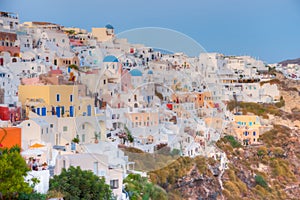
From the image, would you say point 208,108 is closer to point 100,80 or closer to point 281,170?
point 281,170

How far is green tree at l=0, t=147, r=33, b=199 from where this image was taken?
3740mm

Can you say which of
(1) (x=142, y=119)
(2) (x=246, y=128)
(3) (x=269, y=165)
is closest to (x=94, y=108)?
(1) (x=142, y=119)

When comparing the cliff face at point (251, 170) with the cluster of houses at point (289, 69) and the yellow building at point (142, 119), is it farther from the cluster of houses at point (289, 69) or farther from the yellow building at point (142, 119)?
the cluster of houses at point (289, 69)

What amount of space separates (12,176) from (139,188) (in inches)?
70.3

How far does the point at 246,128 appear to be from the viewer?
449 inches

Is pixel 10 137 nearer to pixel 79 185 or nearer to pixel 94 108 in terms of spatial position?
pixel 79 185

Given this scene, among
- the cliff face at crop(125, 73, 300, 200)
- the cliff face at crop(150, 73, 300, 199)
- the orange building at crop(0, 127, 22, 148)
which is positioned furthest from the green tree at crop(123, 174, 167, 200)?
the orange building at crop(0, 127, 22, 148)

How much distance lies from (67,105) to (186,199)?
243 cm

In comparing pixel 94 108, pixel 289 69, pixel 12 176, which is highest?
pixel 289 69

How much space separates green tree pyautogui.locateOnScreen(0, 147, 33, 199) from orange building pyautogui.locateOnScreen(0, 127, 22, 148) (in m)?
0.84

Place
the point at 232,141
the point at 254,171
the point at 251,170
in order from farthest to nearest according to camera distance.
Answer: the point at 232,141, the point at 254,171, the point at 251,170

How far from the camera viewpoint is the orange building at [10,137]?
4809 millimetres

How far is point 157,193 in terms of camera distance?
5.78m

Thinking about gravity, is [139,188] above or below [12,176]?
below
